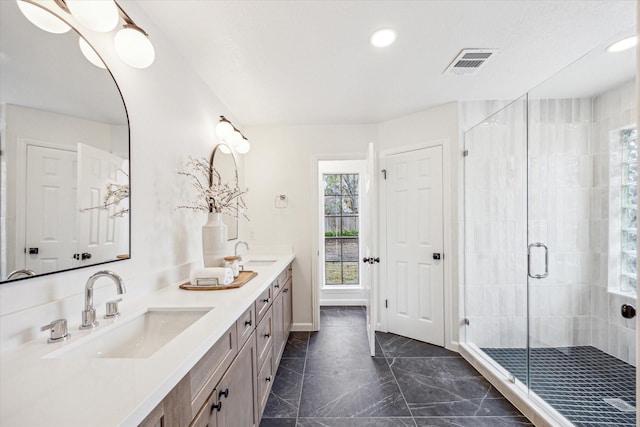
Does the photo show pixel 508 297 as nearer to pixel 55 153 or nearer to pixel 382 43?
pixel 382 43

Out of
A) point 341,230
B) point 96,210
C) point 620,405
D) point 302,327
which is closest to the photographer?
point 96,210

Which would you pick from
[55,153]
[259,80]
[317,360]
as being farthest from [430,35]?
[317,360]

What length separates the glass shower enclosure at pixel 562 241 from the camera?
5.79 feet

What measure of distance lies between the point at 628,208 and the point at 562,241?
1.42 feet

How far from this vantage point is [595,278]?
76.4 inches

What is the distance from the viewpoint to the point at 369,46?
5.94 feet

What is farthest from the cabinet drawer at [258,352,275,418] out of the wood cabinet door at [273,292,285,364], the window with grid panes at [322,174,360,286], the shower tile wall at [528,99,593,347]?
the window with grid panes at [322,174,360,286]

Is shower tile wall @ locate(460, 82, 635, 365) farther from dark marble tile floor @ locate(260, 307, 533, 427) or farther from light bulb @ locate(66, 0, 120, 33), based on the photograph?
light bulb @ locate(66, 0, 120, 33)

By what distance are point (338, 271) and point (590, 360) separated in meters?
2.85

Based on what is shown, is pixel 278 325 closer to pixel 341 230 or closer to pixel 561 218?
pixel 341 230

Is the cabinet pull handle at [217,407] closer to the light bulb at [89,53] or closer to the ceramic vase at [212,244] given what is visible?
the ceramic vase at [212,244]

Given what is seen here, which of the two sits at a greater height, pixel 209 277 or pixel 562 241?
pixel 562 241

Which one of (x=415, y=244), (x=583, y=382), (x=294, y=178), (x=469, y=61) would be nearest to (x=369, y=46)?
(x=469, y=61)

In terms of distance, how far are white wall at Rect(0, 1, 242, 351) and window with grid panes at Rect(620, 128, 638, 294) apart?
116 inches
